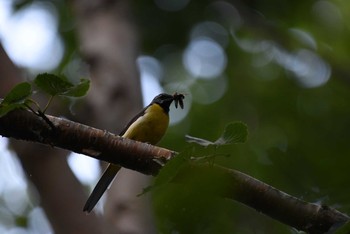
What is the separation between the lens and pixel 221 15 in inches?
297

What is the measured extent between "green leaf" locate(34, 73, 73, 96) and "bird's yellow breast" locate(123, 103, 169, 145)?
180cm

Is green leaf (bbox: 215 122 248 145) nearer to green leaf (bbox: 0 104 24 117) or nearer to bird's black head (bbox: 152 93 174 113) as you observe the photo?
green leaf (bbox: 0 104 24 117)

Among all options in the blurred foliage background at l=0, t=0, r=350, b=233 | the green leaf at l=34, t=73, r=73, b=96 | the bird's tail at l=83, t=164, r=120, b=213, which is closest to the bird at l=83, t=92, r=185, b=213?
the bird's tail at l=83, t=164, r=120, b=213

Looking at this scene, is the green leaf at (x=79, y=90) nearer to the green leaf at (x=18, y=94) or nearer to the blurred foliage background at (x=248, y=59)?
the green leaf at (x=18, y=94)

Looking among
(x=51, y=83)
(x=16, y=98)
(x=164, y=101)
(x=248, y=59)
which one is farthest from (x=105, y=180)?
(x=248, y=59)

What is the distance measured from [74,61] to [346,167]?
15.5 ft

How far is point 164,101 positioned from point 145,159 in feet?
6.56

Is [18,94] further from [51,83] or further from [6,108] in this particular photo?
[51,83]

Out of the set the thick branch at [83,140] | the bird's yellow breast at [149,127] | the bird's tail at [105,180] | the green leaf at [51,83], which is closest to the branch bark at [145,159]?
the thick branch at [83,140]

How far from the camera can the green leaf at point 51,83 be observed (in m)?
2.50

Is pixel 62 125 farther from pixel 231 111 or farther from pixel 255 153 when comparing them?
pixel 231 111

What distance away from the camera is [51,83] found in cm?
252

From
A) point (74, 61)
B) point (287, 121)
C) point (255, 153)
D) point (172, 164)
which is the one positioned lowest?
point (74, 61)

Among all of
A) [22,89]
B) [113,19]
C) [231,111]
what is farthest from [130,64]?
[22,89]
